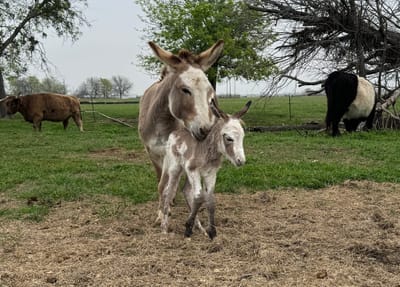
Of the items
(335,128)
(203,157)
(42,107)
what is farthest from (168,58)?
(42,107)

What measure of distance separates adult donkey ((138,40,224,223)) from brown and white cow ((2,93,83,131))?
1227 centimetres

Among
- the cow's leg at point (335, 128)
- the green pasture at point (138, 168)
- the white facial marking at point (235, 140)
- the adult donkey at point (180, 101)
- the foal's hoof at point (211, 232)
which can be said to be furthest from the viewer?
the cow's leg at point (335, 128)

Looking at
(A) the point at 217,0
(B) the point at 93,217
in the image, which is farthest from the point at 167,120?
(A) the point at 217,0

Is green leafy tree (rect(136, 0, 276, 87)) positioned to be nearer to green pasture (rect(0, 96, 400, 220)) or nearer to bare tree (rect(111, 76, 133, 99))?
green pasture (rect(0, 96, 400, 220))

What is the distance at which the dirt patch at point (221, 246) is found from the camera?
2.93 m

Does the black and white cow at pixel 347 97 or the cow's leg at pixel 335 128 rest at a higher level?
the black and white cow at pixel 347 97

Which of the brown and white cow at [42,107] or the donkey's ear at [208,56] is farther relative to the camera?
the brown and white cow at [42,107]

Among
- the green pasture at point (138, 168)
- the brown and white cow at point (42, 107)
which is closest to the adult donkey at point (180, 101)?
the green pasture at point (138, 168)

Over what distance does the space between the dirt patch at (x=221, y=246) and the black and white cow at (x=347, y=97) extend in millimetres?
6122

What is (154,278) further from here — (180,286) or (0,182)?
(0,182)

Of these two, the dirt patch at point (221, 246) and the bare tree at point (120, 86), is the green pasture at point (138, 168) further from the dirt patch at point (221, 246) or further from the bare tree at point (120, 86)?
the bare tree at point (120, 86)

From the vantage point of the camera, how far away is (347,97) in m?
10.8

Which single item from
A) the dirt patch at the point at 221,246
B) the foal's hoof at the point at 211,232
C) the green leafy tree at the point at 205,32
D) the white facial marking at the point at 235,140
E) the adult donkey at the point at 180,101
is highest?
the green leafy tree at the point at 205,32

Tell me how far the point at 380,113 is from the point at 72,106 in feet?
37.0
